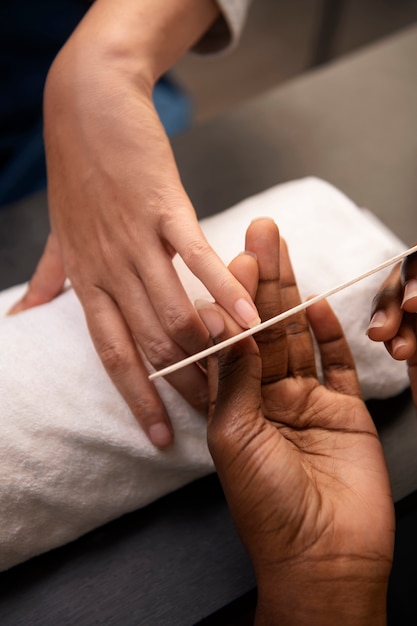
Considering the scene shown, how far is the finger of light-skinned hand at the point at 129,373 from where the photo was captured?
0.50 metres

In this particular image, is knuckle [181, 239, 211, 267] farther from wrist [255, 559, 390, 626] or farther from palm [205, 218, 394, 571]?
wrist [255, 559, 390, 626]

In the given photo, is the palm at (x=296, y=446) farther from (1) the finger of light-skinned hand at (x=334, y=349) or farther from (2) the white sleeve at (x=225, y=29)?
(2) the white sleeve at (x=225, y=29)

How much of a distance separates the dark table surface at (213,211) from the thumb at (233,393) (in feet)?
0.47

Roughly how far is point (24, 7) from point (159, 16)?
34cm

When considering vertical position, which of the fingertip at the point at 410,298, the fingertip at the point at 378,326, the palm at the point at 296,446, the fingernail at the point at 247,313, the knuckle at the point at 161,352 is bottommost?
the palm at the point at 296,446

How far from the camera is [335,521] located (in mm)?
459

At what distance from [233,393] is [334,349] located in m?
0.15

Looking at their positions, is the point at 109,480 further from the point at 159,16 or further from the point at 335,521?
the point at 159,16

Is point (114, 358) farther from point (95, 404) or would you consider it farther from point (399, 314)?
point (399, 314)

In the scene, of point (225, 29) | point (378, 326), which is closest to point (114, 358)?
point (378, 326)

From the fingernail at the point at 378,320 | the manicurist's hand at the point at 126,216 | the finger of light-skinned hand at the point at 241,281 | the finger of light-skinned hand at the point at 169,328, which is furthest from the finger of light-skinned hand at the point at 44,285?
the fingernail at the point at 378,320

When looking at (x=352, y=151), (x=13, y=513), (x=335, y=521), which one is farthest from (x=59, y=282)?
(x=352, y=151)

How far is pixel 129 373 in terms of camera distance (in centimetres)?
51

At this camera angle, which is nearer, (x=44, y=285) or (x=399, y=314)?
(x=399, y=314)
